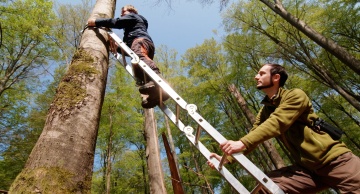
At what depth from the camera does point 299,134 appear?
183 centimetres

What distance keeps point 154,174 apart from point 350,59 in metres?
5.76

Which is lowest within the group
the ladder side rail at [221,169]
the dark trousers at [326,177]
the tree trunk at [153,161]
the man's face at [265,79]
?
the dark trousers at [326,177]

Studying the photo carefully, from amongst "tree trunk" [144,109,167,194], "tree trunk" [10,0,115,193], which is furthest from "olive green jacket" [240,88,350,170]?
"tree trunk" [144,109,167,194]

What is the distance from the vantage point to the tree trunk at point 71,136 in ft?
4.62

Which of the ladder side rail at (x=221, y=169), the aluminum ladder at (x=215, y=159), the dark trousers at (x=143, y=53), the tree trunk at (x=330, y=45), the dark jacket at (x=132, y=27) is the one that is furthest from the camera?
the tree trunk at (x=330, y=45)

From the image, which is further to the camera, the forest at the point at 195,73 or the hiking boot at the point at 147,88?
the forest at the point at 195,73

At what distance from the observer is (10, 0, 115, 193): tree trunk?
4.62 feet

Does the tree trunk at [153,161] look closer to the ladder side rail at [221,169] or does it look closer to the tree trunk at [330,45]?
the ladder side rail at [221,169]

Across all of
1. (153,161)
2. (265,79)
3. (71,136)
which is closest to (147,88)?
(71,136)

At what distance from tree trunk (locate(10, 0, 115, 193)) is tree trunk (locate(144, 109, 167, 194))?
4.19 m

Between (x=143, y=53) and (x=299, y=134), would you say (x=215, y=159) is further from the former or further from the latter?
(x=143, y=53)

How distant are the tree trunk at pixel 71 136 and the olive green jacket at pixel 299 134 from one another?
1.13 meters

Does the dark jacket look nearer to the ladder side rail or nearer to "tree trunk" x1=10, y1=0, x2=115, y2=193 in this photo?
"tree trunk" x1=10, y1=0, x2=115, y2=193

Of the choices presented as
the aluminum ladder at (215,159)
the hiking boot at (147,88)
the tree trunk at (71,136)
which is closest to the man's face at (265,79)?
the aluminum ladder at (215,159)
